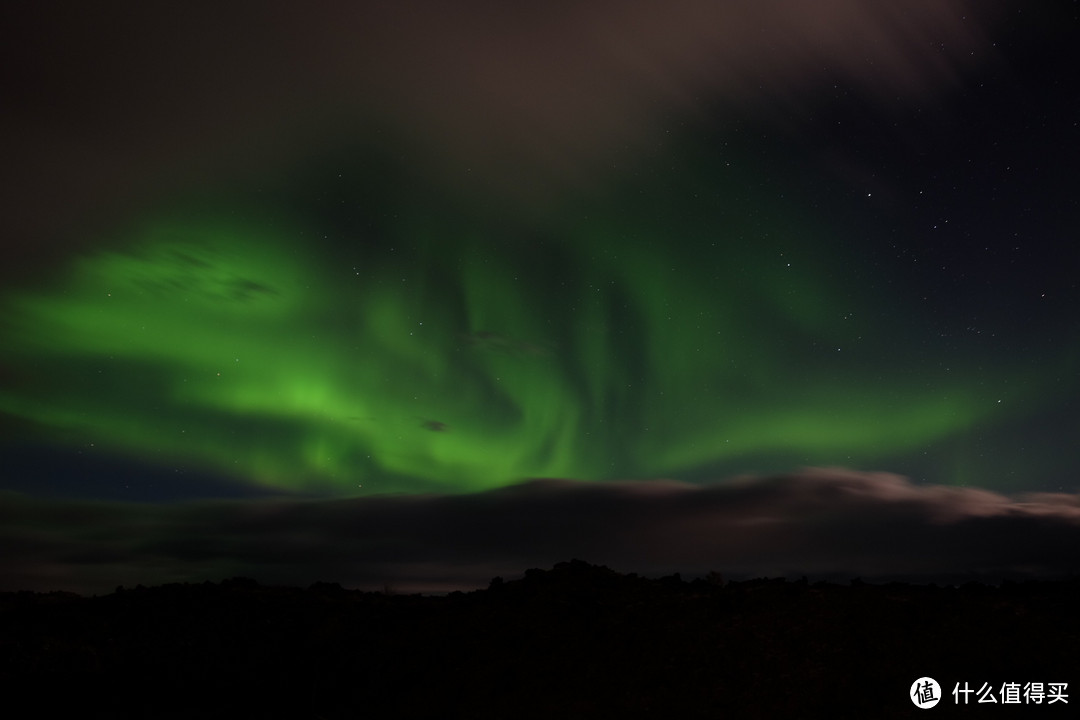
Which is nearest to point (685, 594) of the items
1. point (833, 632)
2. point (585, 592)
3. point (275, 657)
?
point (585, 592)

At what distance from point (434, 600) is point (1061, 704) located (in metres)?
20.8

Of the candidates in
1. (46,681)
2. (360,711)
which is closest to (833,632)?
(360,711)

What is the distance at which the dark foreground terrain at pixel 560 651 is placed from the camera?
1708 cm

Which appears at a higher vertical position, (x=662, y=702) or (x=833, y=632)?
(x=833, y=632)

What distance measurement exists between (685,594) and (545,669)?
5.37 meters

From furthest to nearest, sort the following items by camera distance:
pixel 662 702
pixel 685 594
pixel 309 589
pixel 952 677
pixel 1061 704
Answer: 1. pixel 309 589
2. pixel 685 594
3. pixel 662 702
4. pixel 952 677
5. pixel 1061 704

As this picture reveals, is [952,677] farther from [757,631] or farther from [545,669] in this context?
[545,669]

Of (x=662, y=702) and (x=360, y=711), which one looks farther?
(x=360, y=711)

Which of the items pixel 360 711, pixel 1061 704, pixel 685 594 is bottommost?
pixel 360 711

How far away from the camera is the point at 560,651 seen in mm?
21125

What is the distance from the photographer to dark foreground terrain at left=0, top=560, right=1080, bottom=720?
17.1 m

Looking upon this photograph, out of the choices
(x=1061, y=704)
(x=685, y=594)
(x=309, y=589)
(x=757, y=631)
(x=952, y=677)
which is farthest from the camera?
(x=309, y=589)

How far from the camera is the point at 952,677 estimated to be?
1650 centimetres

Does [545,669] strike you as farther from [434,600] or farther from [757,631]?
[434,600]
